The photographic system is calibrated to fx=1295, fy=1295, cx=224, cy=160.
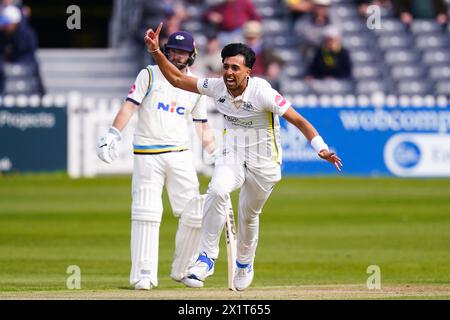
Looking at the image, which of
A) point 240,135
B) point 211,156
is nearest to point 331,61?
point 211,156

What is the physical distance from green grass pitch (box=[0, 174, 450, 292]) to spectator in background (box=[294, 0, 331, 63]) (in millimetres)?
3483

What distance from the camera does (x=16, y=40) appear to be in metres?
23.9

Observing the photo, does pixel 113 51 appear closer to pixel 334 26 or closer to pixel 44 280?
pixel 334 26

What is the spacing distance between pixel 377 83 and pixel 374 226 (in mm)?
9464

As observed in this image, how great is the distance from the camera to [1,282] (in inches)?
451

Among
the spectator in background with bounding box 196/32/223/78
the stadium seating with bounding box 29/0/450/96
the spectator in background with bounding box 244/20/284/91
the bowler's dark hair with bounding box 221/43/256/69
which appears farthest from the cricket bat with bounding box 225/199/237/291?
the stadium seating with bounding box 29/0/450/96

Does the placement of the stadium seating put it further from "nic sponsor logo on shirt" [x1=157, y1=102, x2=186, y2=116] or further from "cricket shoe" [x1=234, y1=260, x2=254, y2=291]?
"cricket shoe" [x1=234, y1=260, x2=254, y2=291]

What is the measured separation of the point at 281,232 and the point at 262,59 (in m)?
8.21

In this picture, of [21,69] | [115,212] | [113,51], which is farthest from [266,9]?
[115,212]

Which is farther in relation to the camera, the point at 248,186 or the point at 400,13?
the point at 400,13

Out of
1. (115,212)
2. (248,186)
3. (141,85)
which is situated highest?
(141,85)

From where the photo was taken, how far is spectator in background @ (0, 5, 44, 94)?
77.3 feet

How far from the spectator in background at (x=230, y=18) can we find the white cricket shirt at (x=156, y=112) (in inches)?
544
